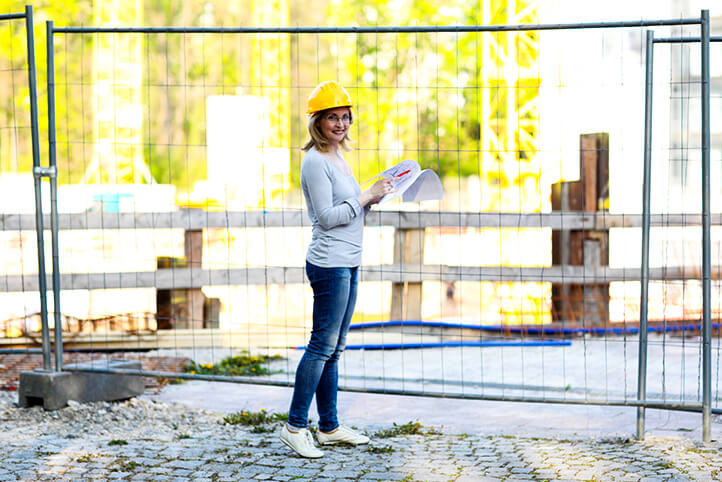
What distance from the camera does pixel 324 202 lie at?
4.39m

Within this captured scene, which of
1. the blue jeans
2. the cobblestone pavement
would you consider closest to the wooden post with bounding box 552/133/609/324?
the cobblestone pavement

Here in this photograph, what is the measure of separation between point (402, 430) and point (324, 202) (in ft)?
5.07

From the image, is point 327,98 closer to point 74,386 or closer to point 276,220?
point 74,386

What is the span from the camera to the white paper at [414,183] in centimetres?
448

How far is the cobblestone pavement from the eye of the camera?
4.23 meters

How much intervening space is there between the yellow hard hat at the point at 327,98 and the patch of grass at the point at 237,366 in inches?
118

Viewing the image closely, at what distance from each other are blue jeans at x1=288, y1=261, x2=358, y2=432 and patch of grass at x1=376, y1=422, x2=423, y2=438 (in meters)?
0.37

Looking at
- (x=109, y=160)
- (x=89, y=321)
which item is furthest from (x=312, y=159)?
(x=109, y=160)

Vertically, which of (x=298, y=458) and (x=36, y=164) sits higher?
(x=36, y=164)

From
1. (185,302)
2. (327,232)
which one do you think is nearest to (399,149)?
(327,232)

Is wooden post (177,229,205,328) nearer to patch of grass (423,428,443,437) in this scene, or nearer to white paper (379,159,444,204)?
patch of grass (423,428,443,437)

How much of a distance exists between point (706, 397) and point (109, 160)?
94.0 feet

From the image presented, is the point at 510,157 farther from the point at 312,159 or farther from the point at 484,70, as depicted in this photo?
the point at 312,159

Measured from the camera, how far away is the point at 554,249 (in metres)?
9.61
